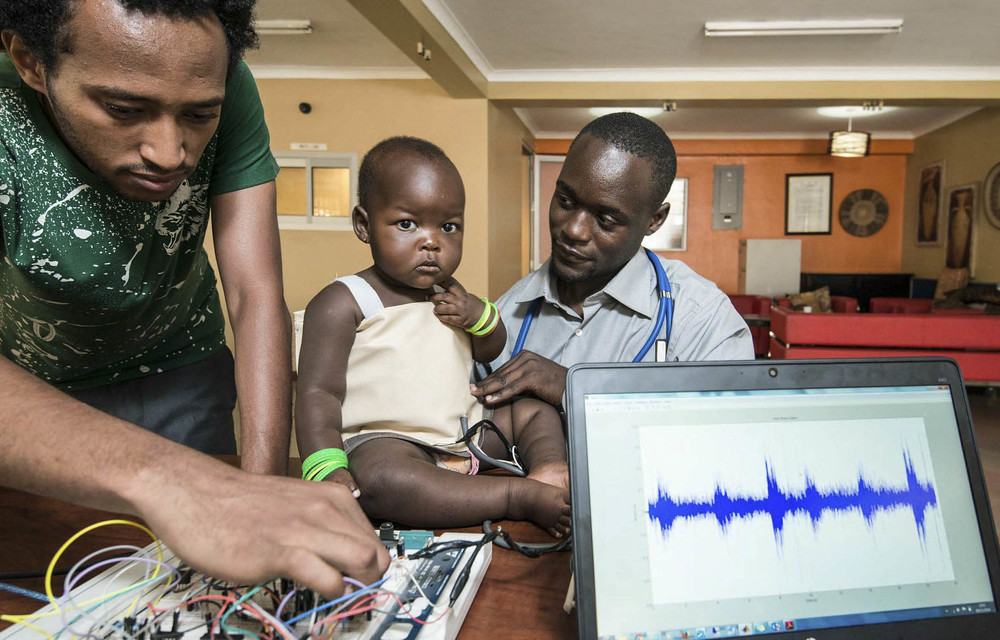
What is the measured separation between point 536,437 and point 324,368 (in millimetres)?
383

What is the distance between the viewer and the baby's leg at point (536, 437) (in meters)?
0.98

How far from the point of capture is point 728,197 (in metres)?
10.2

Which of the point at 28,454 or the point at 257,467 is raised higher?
→ the point at 28,454

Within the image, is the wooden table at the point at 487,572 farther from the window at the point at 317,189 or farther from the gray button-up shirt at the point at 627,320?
the window at the point at 317,189

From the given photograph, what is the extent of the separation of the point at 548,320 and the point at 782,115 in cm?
850

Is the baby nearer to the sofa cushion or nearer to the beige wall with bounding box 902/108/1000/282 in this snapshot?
the sofa cushion

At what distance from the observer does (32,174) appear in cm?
89

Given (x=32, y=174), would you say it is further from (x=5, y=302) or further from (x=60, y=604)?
(x=60, y=604)

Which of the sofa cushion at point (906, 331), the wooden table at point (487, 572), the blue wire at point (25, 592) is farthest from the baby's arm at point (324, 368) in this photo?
the sofa cushion at point (906, 331)

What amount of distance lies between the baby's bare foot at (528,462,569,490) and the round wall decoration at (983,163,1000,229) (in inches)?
327

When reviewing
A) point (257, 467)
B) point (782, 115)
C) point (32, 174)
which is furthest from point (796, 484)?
point (782, 115)

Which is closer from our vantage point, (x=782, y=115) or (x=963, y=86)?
(x=963, y=86)

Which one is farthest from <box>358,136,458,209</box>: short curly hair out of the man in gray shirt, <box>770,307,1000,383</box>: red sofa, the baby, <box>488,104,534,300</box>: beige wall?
<box>488,104,534,300</box>: beige wall

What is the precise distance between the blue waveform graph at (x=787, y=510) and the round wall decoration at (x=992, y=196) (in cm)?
838
